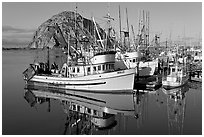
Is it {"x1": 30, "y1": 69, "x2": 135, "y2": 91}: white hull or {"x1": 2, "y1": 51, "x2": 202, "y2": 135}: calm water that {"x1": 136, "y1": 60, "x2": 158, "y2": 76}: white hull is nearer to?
{"x1": 2, "y1": 51, "x2": 202, "y2": 135}: calm water

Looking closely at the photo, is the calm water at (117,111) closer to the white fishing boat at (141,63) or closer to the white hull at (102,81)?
the white hull at (102,81)

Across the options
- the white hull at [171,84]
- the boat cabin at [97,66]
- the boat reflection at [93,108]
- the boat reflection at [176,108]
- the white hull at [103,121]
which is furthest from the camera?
the white hull at [171,84]

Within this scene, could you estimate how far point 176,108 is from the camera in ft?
51.4

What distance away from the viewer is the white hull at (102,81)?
1912 centimetres

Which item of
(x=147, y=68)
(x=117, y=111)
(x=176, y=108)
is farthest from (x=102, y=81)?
(x=147, y=68)

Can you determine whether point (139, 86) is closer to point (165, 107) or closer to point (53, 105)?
point (165, 107)

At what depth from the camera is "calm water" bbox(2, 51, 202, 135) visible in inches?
472

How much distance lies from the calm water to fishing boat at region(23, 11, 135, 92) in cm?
85

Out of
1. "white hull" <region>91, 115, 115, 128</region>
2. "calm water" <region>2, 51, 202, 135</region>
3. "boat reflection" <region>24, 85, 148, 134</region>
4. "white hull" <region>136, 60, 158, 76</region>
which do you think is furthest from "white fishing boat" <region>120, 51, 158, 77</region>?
"white hull" <region>91, 115, 115, 128</region>

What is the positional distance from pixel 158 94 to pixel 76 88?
6862 mm

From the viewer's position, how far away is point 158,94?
762 inches

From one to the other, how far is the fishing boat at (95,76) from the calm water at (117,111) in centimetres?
85

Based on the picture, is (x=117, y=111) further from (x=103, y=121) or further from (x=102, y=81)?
(x=102, y=81)

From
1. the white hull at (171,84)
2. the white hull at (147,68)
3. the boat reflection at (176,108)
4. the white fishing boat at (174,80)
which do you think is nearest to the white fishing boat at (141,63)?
the white hull at (147,68)
